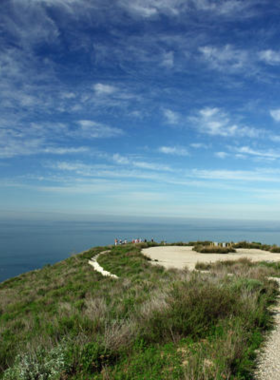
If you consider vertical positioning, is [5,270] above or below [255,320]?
below

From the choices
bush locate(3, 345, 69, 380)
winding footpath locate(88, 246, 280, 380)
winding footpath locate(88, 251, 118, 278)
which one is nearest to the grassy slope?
bush locate(3, 345, 69, 380)

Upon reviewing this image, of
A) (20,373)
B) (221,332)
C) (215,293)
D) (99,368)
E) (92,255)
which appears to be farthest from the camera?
(92,255)

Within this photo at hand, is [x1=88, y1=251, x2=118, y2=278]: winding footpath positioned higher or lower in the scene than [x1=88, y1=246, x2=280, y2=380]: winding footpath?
lower

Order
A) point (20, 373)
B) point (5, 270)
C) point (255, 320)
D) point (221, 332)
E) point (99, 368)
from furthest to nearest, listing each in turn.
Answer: point (5, 270)
point (255, 320)
point (221, 332)
point (99, 368)
point (20, 373)

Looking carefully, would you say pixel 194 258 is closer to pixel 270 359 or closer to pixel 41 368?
pixel 270 359

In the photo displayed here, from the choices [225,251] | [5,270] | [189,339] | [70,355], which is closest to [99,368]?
[70,355]

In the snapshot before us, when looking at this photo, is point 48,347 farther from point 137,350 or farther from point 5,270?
point 5,270

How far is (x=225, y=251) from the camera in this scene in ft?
75.9

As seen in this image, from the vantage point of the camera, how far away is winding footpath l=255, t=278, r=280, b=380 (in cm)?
357

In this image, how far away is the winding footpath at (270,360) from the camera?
3572 mm

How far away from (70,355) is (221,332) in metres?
2.73

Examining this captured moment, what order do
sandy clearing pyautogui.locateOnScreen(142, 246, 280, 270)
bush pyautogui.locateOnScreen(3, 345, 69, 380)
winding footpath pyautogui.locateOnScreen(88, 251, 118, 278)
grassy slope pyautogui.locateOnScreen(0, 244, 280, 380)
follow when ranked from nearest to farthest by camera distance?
grassy slope pyautogui.locateOnScreen(0, 244, 280, 380) < bush pyautogui.locateOnScreen(3, 345, 69, 380) < winding footpath pyautogui.locateOnScreen(88, 251, 118, 278) < sandy clearing pyautogui.locateOnScreen(142, 246, 280, 270)

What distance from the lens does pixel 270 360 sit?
3957 millimetres

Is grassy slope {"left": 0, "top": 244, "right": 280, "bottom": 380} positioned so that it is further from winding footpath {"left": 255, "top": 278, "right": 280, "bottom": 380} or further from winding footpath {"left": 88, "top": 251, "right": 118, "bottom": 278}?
winding footpath {"left": 88, "top": 251, "right": 118, "bottom": 278}
